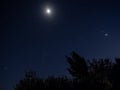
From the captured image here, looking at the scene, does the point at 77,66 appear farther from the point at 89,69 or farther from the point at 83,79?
the point at 83,79

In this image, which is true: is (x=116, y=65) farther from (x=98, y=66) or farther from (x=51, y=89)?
(x=51, y=89)

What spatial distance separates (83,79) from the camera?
36.1 m

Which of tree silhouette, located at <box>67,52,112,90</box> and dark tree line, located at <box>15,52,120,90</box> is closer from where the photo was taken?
dark tree line, located at <box>15,52,120,90</box>

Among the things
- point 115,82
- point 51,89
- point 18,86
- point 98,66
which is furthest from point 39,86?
point 98,66

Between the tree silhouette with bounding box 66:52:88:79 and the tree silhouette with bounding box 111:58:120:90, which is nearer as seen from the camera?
the tree silhouette with bounding box 111:58:120:90

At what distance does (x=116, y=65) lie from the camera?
144ft

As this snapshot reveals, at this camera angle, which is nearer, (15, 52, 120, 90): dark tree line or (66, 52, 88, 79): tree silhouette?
(15, 52, 120, 90): dark tree line

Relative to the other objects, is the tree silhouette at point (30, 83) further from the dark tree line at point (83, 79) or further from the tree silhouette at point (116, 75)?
the tree silhouette at point (116, 75)

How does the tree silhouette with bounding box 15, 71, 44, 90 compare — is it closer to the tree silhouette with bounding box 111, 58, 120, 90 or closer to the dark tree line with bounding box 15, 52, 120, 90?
the dark tree line with bounding box 15, 52, 120, 90

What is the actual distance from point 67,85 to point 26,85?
6.32 metres

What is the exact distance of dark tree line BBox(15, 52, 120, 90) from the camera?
32.4 meters

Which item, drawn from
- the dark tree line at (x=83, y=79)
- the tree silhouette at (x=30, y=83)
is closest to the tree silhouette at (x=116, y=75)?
the dark tree line at (x=83, y=79)

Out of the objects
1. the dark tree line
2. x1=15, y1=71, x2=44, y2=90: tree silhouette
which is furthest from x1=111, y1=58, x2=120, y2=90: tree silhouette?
x1=15, y1=71, x2=44, y2=90: tree silhouette

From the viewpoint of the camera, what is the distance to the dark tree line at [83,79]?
106 ft
